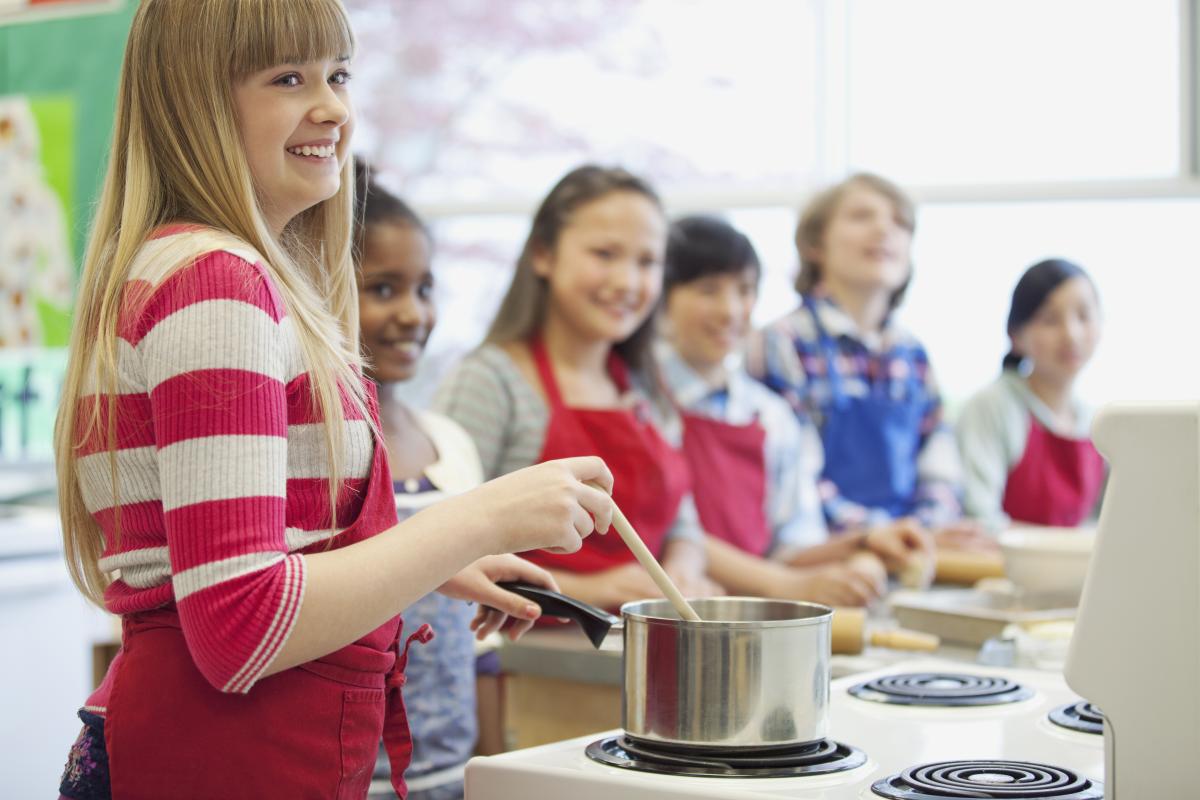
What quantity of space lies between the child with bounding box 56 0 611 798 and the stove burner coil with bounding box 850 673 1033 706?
38cm

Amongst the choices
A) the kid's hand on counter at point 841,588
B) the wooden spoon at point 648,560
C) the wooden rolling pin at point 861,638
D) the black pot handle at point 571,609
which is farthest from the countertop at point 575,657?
the wooden spoon at point 648,560

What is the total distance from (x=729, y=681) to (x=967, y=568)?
→ 1.31 meters

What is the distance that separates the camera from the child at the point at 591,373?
1.91 m

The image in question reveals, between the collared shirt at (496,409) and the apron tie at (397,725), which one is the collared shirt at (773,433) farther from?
the apron tie at (397,725)

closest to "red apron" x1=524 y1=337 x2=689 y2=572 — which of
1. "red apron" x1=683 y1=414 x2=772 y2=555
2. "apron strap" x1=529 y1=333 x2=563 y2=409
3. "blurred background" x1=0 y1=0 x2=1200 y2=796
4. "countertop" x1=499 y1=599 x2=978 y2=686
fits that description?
"apron strap" x1=529 y1=333 x2=563 y2=409

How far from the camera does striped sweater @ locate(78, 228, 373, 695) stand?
2.60ft

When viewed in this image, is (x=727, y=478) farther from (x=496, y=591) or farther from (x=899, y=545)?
(x=496, y=591)

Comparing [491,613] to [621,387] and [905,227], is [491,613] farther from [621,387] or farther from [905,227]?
[905,227]

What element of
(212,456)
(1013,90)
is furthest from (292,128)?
(1013,90)

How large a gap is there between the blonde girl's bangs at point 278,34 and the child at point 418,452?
0.53 metres

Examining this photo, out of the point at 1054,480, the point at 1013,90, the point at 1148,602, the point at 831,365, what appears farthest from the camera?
the point at 1013,90

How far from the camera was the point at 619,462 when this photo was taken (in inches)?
77.6

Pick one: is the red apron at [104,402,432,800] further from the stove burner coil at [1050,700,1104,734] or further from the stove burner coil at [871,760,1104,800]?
the stove burner coil at [1050,700,1104,734]

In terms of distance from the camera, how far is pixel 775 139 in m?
3.57
